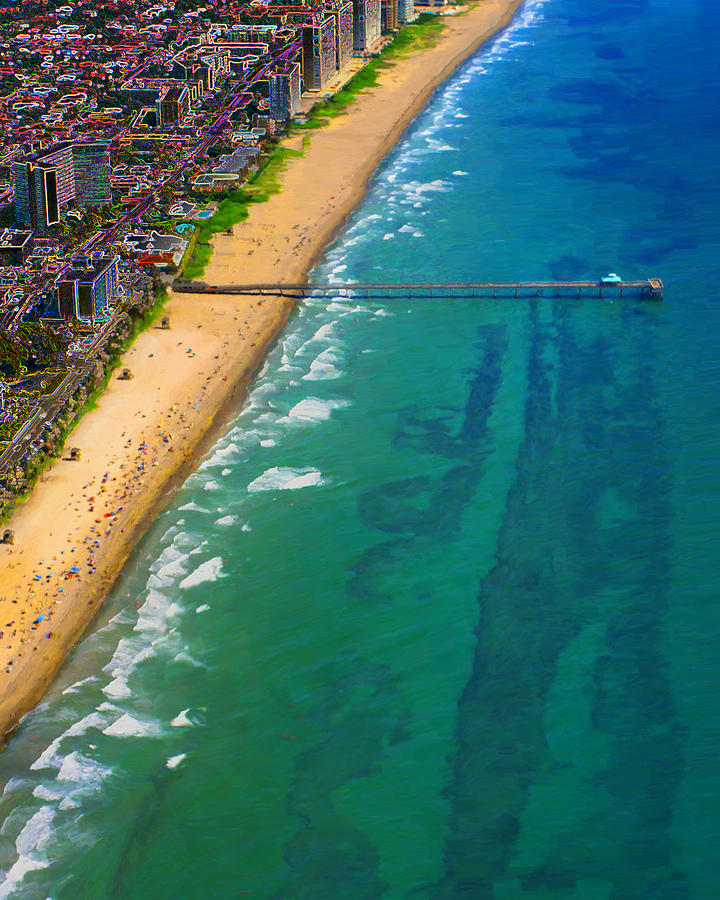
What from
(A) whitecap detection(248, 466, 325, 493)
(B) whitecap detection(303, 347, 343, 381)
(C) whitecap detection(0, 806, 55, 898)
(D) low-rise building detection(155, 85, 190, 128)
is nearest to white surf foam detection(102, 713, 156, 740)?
(C) whitecap detection(0, 806, 55, 898)

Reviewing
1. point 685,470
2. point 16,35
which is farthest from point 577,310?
point 16,35

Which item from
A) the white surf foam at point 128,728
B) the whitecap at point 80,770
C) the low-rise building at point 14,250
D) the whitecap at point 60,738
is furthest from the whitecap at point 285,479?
the low-rise building at point 14,250

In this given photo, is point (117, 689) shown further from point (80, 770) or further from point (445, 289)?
point (445, 289)

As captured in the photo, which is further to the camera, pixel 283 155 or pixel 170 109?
pixel 170 109

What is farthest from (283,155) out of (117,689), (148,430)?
(117,689)

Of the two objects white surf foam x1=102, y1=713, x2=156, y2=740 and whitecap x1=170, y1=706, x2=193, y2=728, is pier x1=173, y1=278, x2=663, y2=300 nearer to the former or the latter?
whitecap x1=170, y1=706, x2=193, y2=728

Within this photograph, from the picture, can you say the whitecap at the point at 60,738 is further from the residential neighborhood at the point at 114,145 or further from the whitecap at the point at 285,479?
the whitecap at the point at 285,479
